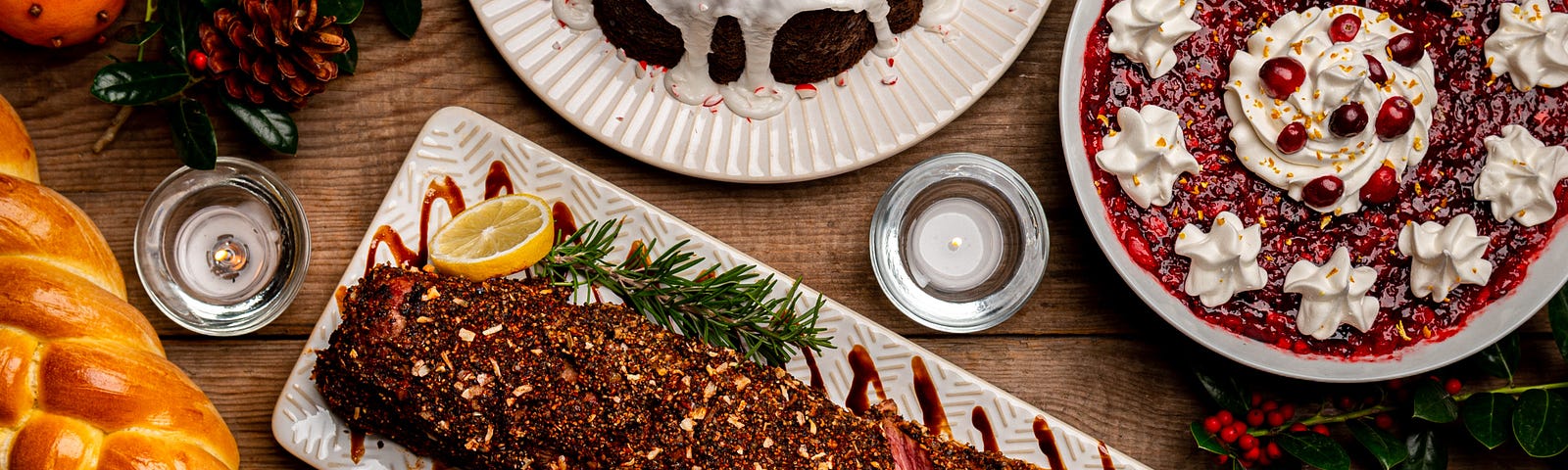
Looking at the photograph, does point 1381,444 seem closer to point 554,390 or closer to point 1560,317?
point 1560,317

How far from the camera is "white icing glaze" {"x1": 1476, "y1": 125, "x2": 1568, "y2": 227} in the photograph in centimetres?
194

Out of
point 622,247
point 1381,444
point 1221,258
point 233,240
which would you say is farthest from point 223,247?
point 1381,444

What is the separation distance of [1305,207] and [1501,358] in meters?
0.60

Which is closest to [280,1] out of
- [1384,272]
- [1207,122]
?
[1207,122]

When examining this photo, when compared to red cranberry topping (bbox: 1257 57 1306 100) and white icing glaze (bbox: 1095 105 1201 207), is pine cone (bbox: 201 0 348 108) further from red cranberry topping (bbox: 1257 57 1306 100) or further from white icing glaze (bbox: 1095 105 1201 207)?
red cranberry topping (bbox: 1257 57 1306 100)

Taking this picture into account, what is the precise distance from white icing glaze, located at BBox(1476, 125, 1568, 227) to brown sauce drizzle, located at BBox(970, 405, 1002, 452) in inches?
43.8

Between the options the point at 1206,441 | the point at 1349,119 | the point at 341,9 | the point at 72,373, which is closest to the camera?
the point at 72,373

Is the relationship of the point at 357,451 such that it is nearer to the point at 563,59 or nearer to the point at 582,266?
the point at 582,266

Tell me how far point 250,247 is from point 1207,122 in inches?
81.7

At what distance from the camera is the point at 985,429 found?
6.86ft

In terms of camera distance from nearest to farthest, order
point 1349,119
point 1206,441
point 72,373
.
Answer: point 72,373
point 1349,119
point 1206,441

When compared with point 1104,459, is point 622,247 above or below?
above

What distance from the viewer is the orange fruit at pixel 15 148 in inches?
75.5

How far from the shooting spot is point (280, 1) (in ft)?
6.32
